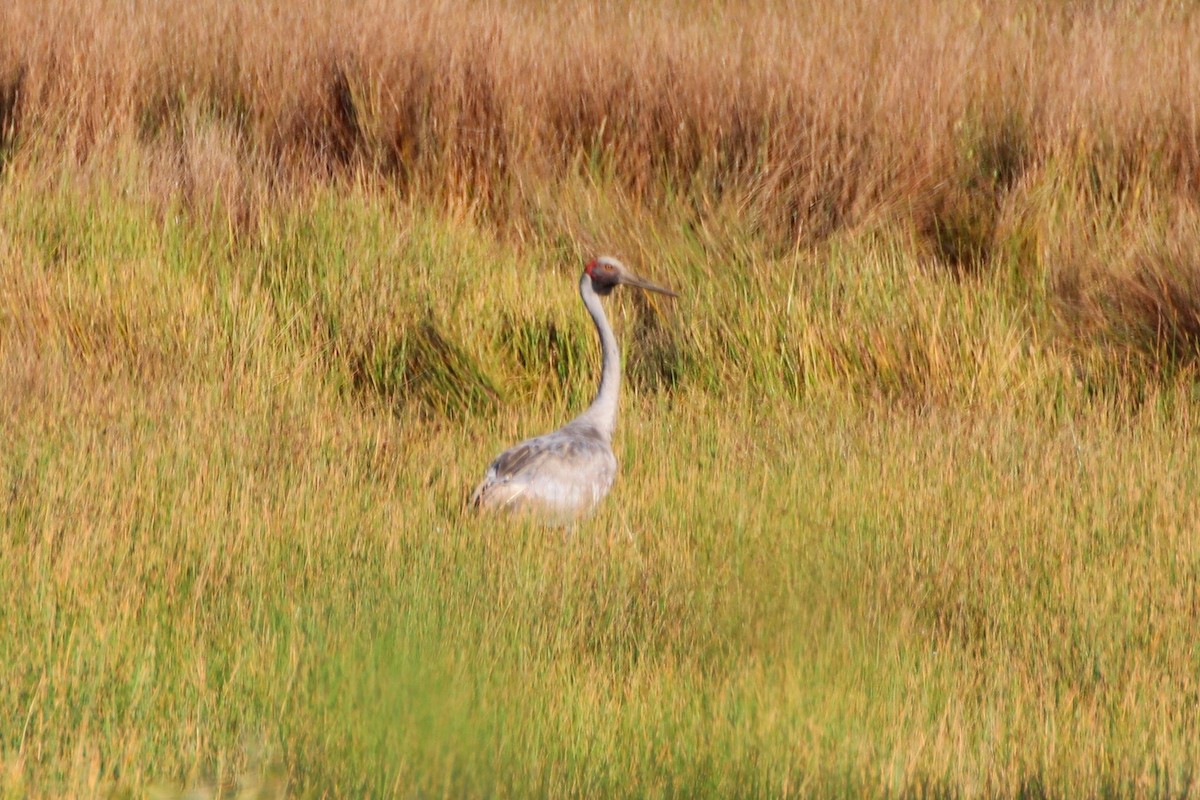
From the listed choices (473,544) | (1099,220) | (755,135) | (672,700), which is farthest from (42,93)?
(672,700)

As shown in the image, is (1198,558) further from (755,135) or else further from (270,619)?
(755,135)

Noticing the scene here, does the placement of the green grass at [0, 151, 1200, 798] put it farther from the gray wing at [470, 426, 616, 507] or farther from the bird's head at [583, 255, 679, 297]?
the bird's head at [583, 255, 679, 297]

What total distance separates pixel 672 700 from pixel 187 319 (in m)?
4.21

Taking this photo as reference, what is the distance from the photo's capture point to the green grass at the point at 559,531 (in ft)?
11.4

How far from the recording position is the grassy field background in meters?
3.60

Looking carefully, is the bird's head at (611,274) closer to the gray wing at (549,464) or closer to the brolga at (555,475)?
Result: the brolga at (555,475)

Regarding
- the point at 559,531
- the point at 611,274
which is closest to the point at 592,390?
the point at 611,274

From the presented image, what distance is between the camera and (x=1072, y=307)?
295 inches

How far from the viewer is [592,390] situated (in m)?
7.27

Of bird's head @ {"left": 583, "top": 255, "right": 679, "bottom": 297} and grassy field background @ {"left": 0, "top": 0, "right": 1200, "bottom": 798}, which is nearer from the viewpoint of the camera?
grassy field background @ {"left": 0, "top": 0, "right": 1200, "bottom": 798}

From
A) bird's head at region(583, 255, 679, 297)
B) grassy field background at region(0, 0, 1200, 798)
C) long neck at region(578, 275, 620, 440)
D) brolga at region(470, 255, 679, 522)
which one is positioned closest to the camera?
grassy field background at region(0, 0, 1200, 798)

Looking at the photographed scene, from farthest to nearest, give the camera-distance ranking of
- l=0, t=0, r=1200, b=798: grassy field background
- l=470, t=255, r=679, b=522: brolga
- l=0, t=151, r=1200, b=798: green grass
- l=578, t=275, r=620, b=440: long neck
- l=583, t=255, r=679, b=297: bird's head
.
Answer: l=583, t=255, r=679, b=297: bird's head → l=578, t=275, r=620, b=440: long neck → l=470, t=255, r=679, b=522: brolga → l=0, t=0, r=1200, b=798: grassy field background → l=0, t=151, r=1200, b=798: green grass

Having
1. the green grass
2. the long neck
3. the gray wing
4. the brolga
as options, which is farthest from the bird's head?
the gray wing

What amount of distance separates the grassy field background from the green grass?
0.07 feet
